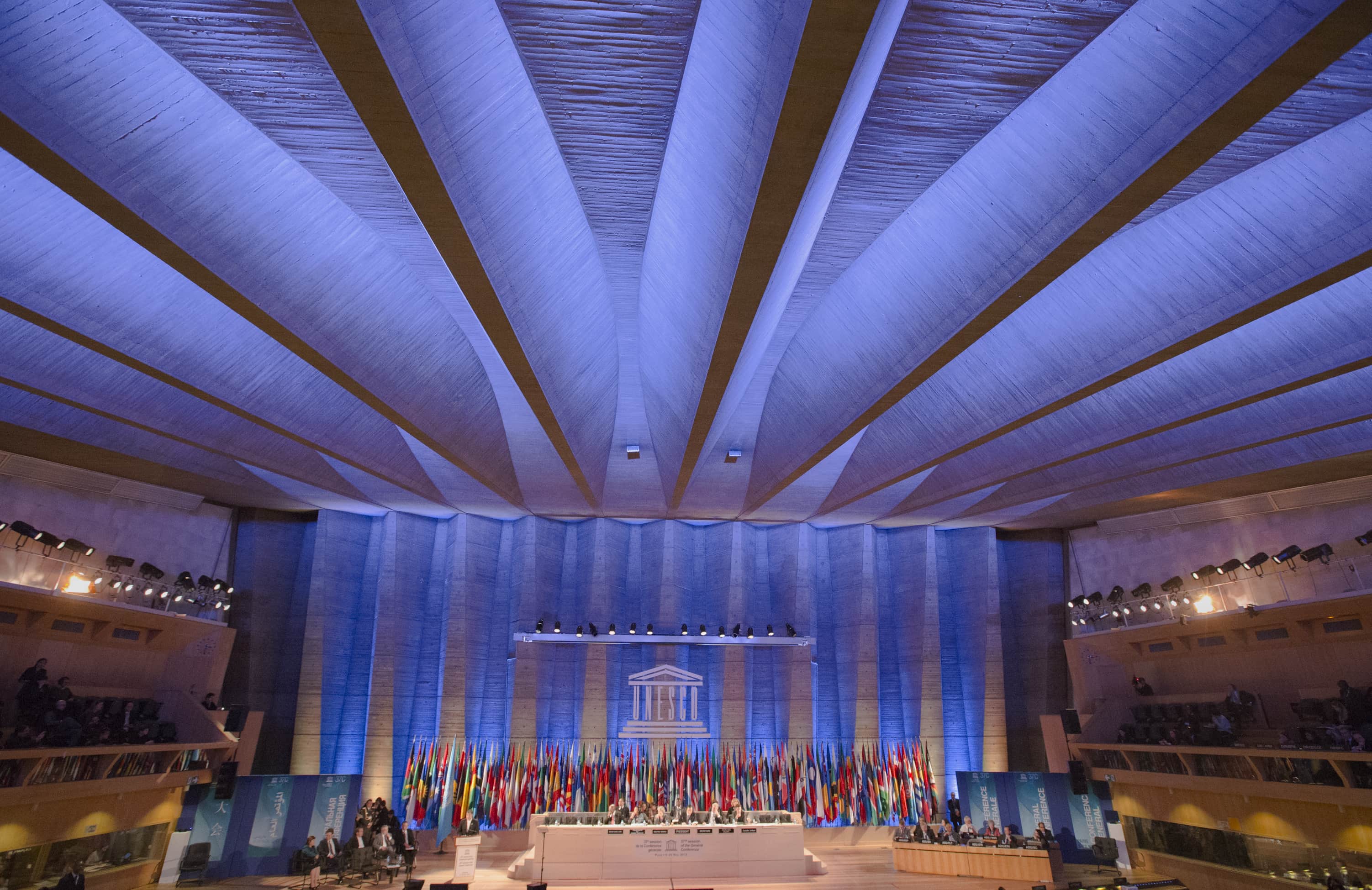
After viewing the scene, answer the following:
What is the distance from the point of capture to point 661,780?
21688mm

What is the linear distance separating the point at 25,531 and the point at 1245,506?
2738 cm

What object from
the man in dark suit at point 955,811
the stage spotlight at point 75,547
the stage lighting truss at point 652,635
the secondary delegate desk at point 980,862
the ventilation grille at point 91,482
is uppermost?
the ventilation grille at point 91,482

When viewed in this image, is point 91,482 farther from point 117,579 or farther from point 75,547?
point 117,579

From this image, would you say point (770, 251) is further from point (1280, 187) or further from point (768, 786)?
point (768, 786)

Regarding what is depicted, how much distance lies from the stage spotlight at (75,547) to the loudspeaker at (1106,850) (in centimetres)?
2355

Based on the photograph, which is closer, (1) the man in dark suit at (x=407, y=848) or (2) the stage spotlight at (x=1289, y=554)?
(1) the man in dark suit at (x=407, y=848)

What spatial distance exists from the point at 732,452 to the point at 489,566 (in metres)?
9.96

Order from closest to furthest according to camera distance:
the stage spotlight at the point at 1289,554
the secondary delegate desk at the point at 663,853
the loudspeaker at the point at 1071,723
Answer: the secondary delegate desk at the point at 663,853
the stage spotlight at the point at 1289,554
the loudspeaker at the point at 1071,723

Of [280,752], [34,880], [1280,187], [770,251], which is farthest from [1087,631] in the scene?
[34,880]

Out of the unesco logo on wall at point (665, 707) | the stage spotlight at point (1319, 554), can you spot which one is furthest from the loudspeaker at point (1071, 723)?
the unesco logo on wall at point (665, 707)

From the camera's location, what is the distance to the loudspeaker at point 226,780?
59.8ft

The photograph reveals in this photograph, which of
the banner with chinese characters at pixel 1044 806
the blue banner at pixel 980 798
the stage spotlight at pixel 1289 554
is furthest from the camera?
the blue banner at pixel 980 798

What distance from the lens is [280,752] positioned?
21.4 m

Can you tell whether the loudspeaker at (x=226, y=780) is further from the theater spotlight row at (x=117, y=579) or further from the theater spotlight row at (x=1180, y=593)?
the theater spotlight row at (x=1180, y=593)
